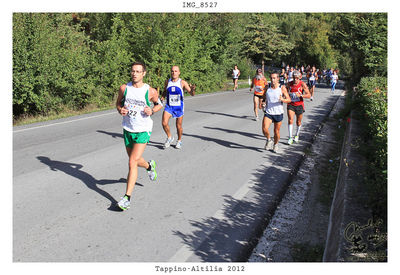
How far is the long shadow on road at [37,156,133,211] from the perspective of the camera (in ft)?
18.8

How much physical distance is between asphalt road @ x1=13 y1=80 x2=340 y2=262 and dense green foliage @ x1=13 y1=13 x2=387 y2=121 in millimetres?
2974

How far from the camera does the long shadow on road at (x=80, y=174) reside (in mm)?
5726

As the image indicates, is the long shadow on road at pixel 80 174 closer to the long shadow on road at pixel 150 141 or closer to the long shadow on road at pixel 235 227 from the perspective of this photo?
the long shadow on road at pixel 235 227

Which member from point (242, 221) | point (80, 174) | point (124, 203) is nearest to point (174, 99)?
point (80, 174)

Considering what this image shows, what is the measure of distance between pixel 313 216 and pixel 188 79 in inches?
707

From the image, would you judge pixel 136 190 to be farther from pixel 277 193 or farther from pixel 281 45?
pixel 281 45

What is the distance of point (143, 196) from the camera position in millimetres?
5707

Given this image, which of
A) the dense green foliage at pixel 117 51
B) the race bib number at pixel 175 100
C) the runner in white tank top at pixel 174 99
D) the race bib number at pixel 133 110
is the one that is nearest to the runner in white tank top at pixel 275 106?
the runner in white tank top at pixel 174 99

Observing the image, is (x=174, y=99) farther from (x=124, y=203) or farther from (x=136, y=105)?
(x=124, y=203)

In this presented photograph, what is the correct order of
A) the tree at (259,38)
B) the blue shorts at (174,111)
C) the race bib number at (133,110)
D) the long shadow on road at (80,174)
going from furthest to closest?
the tree at (259,38), the blue shorts at (174,111), the long shadow on road at (80,174), the race bib number at (133,110)

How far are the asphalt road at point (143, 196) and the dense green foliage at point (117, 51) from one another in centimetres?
297
